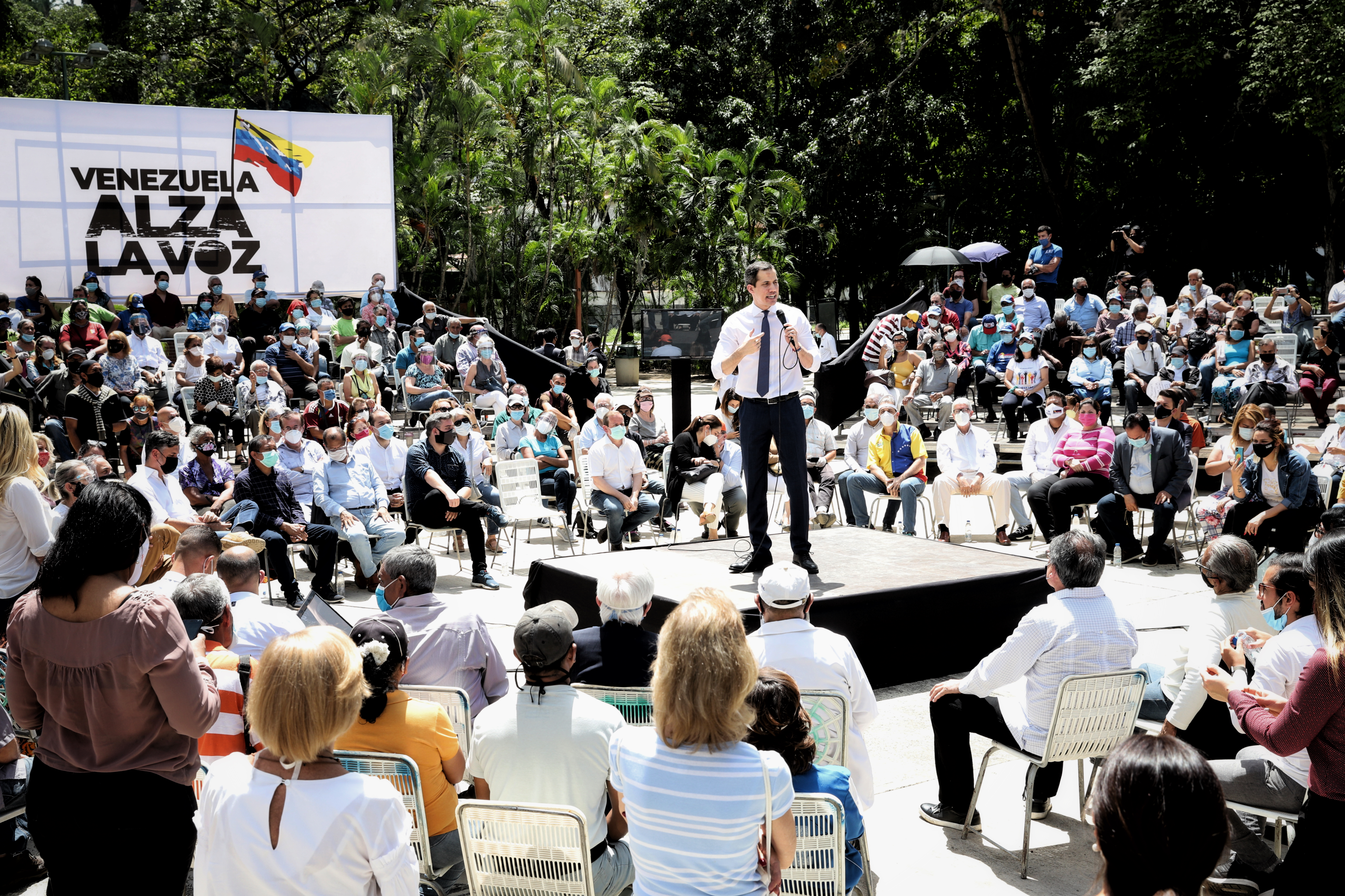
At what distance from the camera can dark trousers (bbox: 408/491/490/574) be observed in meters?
9.05

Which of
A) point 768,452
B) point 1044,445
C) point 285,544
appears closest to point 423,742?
point 768,452

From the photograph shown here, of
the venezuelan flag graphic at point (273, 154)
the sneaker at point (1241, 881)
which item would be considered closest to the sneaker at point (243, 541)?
the sneaker at point (1241, 881)

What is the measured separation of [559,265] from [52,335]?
13.4 meters

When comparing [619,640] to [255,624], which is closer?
[255,624]

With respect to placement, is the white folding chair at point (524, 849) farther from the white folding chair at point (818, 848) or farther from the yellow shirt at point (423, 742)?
the white folding chair at point (818, 848)

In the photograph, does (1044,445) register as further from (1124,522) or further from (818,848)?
(818,848)

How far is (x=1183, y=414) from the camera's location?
9867 millimetres

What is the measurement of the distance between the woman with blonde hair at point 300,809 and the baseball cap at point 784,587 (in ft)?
6.04

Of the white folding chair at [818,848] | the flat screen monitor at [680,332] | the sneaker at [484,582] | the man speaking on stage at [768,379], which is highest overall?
the flat screen monitor at [680,332]

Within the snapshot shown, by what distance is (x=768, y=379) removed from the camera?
19.2 feet

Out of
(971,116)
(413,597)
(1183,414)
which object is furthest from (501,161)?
(413,597)

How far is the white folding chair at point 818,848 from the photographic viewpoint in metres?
2.93

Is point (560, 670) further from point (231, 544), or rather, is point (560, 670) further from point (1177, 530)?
point (1177, 530)

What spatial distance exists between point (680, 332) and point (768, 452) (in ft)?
36.4
